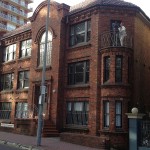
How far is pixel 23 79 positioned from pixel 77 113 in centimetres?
874

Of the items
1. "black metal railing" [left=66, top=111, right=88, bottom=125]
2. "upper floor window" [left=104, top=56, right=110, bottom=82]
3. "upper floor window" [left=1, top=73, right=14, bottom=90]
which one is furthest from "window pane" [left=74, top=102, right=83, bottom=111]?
"upper floor window" [left=1, top=73, right=14, bottom=90]

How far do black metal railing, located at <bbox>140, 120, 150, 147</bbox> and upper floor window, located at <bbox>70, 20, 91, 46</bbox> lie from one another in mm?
9251

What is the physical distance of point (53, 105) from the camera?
83.4 feet

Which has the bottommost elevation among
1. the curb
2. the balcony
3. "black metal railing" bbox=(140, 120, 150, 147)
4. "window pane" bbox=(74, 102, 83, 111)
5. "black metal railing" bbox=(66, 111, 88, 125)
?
the curb

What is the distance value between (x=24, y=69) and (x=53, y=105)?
6.84 m

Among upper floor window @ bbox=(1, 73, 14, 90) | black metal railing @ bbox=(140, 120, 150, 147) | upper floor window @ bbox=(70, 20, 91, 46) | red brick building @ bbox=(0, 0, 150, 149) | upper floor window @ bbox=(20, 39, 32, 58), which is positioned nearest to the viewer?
black metal railing @ bbox=(140, 120, 150, 147)

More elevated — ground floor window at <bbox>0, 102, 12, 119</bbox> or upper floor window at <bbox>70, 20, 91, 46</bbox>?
upper floor window at <bbox>70, 20, 91, 46</bbox>

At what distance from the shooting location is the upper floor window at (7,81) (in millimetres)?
32781

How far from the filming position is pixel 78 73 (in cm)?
2498

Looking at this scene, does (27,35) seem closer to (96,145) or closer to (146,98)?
(146,98)

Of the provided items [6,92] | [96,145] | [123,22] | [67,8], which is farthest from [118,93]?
[6,92]

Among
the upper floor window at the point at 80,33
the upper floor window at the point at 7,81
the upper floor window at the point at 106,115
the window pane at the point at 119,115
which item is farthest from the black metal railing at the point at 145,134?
the upper floor window at the point at 7,81

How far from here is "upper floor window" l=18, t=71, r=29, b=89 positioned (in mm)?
30475

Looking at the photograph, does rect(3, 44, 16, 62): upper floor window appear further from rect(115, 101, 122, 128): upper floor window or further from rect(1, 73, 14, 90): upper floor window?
rect(115, 101, 122, 128): upper floor window
